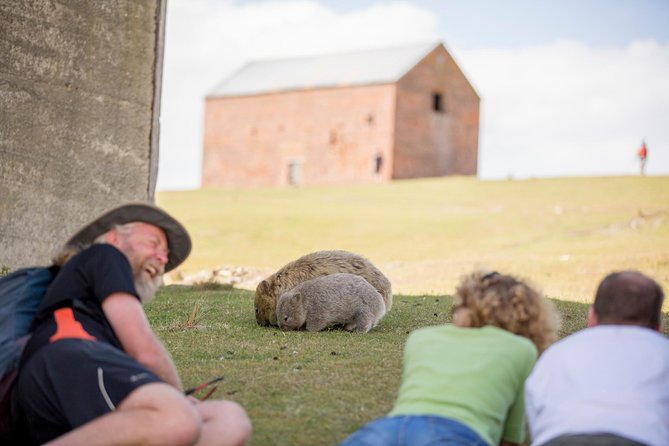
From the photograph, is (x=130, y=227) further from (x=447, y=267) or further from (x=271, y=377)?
(x=447, y=267)

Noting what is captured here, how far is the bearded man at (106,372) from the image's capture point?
4.45 metres

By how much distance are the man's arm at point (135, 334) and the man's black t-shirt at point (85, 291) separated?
50 mm

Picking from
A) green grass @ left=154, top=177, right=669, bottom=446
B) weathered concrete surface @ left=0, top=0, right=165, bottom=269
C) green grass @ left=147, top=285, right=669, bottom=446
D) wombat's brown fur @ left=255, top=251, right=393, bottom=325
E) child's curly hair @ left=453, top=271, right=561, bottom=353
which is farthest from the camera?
weathered concrete surface @ left=0, top=0, right=165, bottom=269

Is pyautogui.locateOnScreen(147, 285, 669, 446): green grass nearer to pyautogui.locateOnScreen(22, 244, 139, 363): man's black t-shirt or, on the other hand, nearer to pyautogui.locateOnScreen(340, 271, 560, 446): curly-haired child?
pyautogui.locateOnScreen(340, 271, 560, 446): curly-haired child

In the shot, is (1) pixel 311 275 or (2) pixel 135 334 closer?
(2) pixel 135 334

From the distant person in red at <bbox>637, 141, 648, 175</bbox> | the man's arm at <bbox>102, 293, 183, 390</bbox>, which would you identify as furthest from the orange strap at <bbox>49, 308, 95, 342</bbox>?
the distant person in red at <bbox>637, 141, 648, 175</bbox>

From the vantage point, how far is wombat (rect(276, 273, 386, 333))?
363 inches

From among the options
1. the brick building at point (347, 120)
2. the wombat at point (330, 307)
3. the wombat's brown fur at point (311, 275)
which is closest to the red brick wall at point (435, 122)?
the brick building at point (347, 120)

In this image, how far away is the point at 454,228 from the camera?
3066 cm

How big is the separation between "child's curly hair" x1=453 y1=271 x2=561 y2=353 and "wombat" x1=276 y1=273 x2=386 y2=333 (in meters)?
4.14

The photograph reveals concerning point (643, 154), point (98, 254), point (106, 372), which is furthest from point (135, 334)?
point (643, 154)

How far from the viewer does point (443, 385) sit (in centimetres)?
464

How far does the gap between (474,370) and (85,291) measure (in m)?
1.94

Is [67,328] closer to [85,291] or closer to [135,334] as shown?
[85,291]
